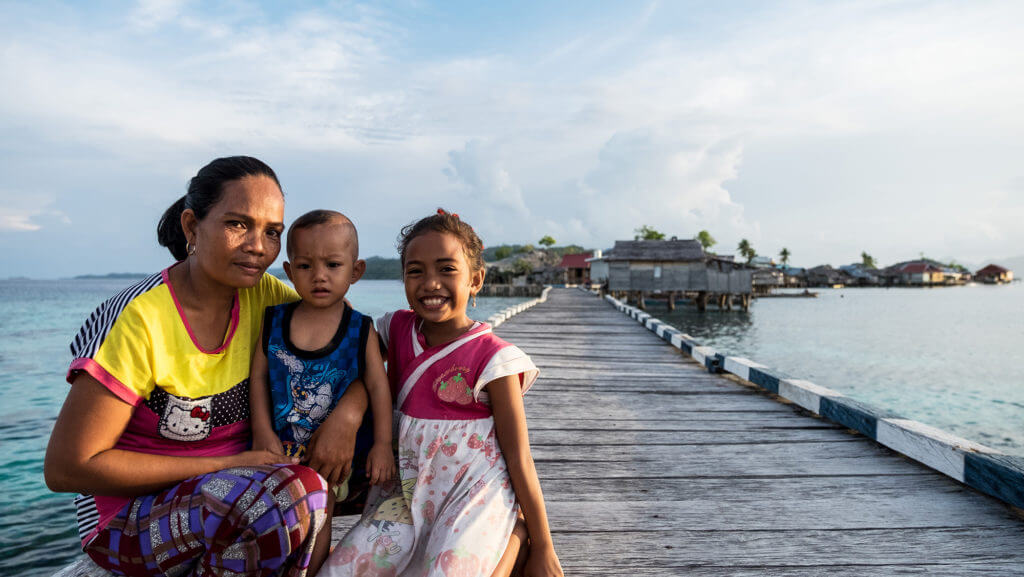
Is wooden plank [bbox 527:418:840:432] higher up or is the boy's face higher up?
the boy's face

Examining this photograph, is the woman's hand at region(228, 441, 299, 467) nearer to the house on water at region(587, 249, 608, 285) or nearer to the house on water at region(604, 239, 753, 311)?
the house on water at region(604, 239, 753, 311)

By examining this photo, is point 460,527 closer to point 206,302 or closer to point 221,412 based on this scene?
point 221,412

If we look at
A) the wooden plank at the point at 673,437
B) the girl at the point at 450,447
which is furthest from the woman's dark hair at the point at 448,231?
the wooden plank at the point at 673,437

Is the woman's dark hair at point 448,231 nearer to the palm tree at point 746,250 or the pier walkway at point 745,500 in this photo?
the pier walkway at point 745,500

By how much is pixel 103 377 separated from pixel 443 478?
1.05 m

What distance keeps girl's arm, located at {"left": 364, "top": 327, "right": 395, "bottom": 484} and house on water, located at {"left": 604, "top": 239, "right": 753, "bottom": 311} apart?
3320cm

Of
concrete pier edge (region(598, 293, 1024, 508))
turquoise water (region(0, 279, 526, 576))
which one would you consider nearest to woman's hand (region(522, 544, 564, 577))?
concrete pier edge (region(598, 293, 1024, 508))

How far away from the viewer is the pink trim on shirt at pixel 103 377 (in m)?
1.49

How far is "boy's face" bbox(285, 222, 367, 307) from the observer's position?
196 centimetres

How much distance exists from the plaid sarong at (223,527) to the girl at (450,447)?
243 mm

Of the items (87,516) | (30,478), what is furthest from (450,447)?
(30,478)

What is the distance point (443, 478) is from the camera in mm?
1917

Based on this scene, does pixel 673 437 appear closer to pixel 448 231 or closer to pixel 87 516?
Answer: pixel 448 231

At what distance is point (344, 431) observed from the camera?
184cm
